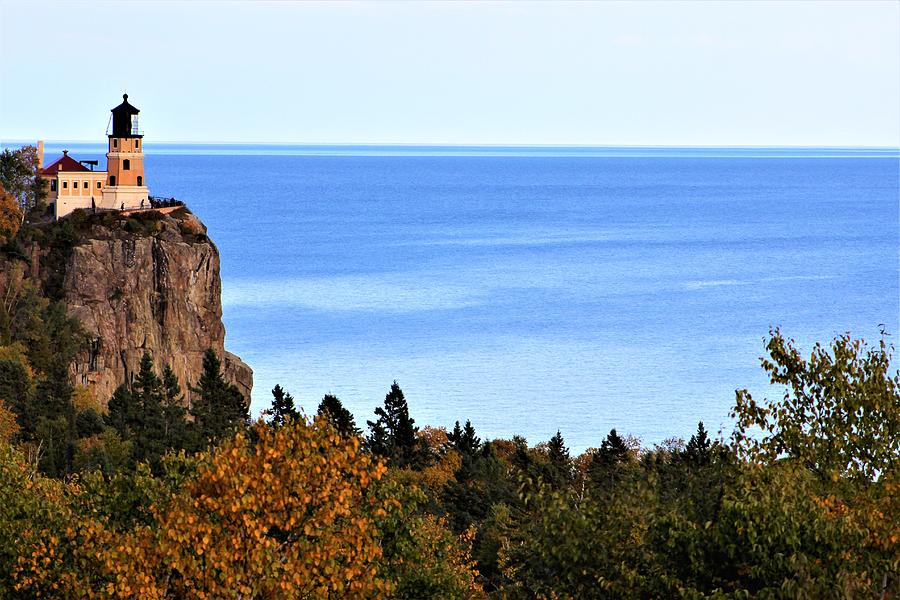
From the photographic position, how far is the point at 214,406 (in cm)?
9444

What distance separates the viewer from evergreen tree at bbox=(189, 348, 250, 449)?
88.2m

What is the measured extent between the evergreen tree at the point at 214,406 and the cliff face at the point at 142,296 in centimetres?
427

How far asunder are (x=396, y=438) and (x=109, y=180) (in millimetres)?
38402

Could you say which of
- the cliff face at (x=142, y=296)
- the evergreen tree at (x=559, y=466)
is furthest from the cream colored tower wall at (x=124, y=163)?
the evergreen tree at (x=559, y=466)

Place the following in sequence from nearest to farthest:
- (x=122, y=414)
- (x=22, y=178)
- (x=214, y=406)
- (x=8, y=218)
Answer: (x=122, y=414) < (x=214, y=406) < (x=8, y=218) < (x=22, y=178)

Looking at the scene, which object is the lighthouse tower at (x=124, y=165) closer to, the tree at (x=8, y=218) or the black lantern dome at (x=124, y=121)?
the black lantern dome at (x=124, y=121)

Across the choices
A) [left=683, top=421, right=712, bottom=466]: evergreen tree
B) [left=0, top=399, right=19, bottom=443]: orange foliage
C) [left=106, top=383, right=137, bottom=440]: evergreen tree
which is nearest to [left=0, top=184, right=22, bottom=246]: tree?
[left=106, top=383, right=137, bottom=440]: evergreen tree

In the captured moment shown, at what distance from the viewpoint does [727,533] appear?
23.8 metres

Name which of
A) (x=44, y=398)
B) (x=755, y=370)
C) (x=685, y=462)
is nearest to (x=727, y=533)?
(x=685, y=462)

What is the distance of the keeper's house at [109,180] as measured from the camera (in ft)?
370

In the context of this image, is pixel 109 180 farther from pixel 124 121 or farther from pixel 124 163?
pixel 124 121

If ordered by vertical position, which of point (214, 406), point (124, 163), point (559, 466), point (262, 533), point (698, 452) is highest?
point (124, 163)

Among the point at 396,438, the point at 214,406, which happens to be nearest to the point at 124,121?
the point at 214,406

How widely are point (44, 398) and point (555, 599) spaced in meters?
64.3
